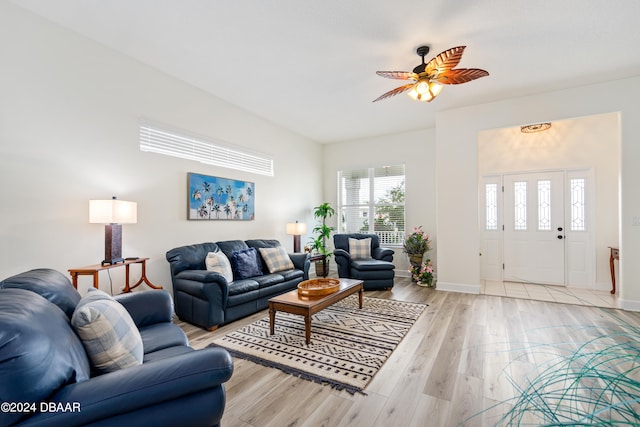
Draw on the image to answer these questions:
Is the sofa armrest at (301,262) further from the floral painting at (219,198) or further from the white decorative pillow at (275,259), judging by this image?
the floral painting at (219,198)

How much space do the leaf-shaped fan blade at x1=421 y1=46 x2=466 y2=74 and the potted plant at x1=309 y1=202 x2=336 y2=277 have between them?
3.83 meters

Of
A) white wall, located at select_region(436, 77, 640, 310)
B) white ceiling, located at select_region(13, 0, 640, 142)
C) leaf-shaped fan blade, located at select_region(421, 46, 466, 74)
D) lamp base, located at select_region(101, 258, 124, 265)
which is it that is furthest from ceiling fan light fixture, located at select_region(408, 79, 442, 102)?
lamp base, located at select_region(101, 258, 124, 265)

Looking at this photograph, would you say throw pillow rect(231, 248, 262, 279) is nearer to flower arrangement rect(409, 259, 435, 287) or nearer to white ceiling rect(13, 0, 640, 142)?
white ceiling rect(13, 0, 640, 142)

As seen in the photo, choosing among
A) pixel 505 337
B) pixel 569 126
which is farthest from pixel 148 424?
pixel 569 126

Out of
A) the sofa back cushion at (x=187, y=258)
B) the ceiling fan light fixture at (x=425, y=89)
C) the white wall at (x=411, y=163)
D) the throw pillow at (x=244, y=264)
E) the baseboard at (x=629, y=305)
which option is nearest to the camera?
the ceiling fan light fixture at (x=425, y=89)

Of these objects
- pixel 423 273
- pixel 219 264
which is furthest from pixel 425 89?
pixel 423 273

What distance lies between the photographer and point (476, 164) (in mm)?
4758

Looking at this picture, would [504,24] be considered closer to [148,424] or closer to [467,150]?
[467,150]

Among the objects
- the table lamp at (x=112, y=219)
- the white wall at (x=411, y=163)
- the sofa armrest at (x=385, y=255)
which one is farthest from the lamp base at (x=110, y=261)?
the white wall at (x=411, y=163)

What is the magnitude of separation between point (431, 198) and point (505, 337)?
3309 millimetres

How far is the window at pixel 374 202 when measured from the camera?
6406 mm

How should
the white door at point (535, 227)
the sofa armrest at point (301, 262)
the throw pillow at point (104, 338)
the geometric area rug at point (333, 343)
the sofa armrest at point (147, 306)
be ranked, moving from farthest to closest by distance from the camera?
1. the white door at point (535, 227)
2. the sofa armrest at point (301, 262)
3. the geometric area rug at point (333, 343)
4. the sofa armrest at point (147, 306)
5. the throw pillow at point (104, 338)

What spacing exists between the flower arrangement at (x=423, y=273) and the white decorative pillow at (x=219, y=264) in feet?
11.1

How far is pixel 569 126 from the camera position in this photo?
16.7 ft
